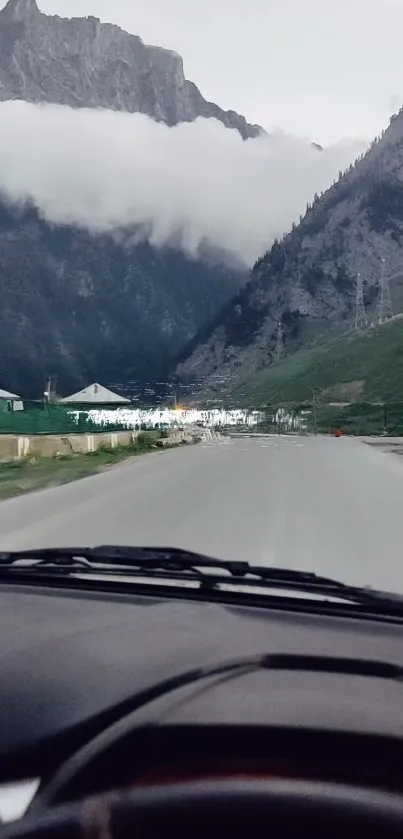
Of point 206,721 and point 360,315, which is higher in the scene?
point 360,315

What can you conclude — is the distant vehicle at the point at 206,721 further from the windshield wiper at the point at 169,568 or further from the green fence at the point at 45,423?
the green fence at the point at 45,423

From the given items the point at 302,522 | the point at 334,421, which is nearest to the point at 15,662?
the point at 302,522

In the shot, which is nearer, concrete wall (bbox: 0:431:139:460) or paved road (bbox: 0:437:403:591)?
paved road (bbox: 0:437:403:591)

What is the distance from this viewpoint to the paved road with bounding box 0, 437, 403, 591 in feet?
29.7

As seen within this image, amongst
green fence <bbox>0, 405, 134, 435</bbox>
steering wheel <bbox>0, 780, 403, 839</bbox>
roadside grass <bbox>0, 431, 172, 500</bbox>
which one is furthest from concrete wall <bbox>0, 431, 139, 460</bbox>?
steering wheel <bbox>0, 780, 403, 839</bbox>

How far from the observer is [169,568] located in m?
3.65

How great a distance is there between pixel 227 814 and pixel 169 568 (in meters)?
1.88

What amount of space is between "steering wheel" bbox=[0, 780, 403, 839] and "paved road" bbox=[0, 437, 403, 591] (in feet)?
18.4

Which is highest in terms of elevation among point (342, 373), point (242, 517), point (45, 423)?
point (342, 373)

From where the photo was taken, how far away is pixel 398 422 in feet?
299

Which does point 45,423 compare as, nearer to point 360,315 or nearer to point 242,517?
point 242,517

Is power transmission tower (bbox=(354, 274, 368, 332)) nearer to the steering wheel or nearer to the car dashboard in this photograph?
the car dashboard

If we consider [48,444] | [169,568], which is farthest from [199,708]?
[48,444]

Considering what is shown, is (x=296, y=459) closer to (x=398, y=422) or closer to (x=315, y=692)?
(x=315, y=692)
